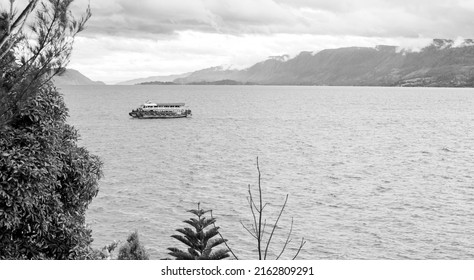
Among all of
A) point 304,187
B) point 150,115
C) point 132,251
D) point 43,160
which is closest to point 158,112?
point 150,115

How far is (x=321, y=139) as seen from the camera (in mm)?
88812

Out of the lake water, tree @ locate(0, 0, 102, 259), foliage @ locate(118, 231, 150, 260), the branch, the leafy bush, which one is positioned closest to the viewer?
the branch

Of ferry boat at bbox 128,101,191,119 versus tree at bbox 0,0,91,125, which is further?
ferry boat at bbox 128,101,191,119

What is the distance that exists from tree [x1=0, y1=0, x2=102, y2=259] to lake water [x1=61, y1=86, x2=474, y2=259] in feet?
59.6

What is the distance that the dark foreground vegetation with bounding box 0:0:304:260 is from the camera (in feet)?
20.4

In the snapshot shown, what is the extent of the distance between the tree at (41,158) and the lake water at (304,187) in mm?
18176

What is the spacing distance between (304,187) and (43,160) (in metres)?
38.7

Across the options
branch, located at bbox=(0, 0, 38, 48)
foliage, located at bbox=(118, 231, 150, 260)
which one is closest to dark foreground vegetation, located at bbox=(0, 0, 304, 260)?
branch, located at bbox=(0, 0, 38, 48)

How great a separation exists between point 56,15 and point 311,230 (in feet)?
91.1

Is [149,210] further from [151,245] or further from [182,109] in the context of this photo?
[182,109]

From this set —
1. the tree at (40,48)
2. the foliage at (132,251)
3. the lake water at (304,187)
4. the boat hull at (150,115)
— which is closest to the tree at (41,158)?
the tree at (40,48)

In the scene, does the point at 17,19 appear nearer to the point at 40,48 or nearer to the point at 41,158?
the point at 40,48

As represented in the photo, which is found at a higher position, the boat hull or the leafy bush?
the leafy bush

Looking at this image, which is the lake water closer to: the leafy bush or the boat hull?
the boat hull
